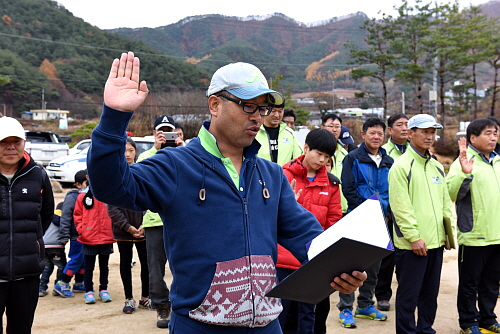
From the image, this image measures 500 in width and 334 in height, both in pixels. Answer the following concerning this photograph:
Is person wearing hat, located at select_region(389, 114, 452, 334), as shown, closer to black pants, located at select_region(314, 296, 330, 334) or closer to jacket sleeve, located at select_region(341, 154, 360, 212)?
black pants, located at select_region(314, 296, 330, 334)

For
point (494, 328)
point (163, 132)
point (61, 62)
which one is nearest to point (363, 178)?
point (494, 328)

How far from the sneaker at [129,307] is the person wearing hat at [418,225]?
117 inches

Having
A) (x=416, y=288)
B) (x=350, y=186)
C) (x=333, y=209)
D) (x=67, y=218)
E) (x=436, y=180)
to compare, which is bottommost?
(x=416, y=288)

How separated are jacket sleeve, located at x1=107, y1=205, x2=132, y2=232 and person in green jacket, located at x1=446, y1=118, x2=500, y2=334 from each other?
3547 mm

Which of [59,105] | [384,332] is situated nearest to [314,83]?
[59,105]

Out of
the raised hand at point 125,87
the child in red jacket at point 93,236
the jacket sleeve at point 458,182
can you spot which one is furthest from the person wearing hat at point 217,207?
the child in red jacket at point 93,236

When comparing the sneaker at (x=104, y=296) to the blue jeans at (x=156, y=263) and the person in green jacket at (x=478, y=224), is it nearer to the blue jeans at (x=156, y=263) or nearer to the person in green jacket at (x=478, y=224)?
the blue jeans at (x=156, y=263)

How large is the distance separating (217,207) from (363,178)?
13.1 ft

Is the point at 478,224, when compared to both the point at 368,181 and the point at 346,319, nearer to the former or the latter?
the point at 368,181

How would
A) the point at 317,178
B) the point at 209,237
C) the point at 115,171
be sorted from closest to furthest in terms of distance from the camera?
1. the point at 115,171
2. the point at 209,237
3. the point at 317,178

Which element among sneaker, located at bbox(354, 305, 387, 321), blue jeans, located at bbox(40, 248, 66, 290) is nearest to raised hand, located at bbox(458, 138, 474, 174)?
sneaker, located at bbox(354, 305, 387, 321)

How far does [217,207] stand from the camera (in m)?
2.20

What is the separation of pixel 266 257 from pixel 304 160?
2.73m

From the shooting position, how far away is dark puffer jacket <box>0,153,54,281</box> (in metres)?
3.85
